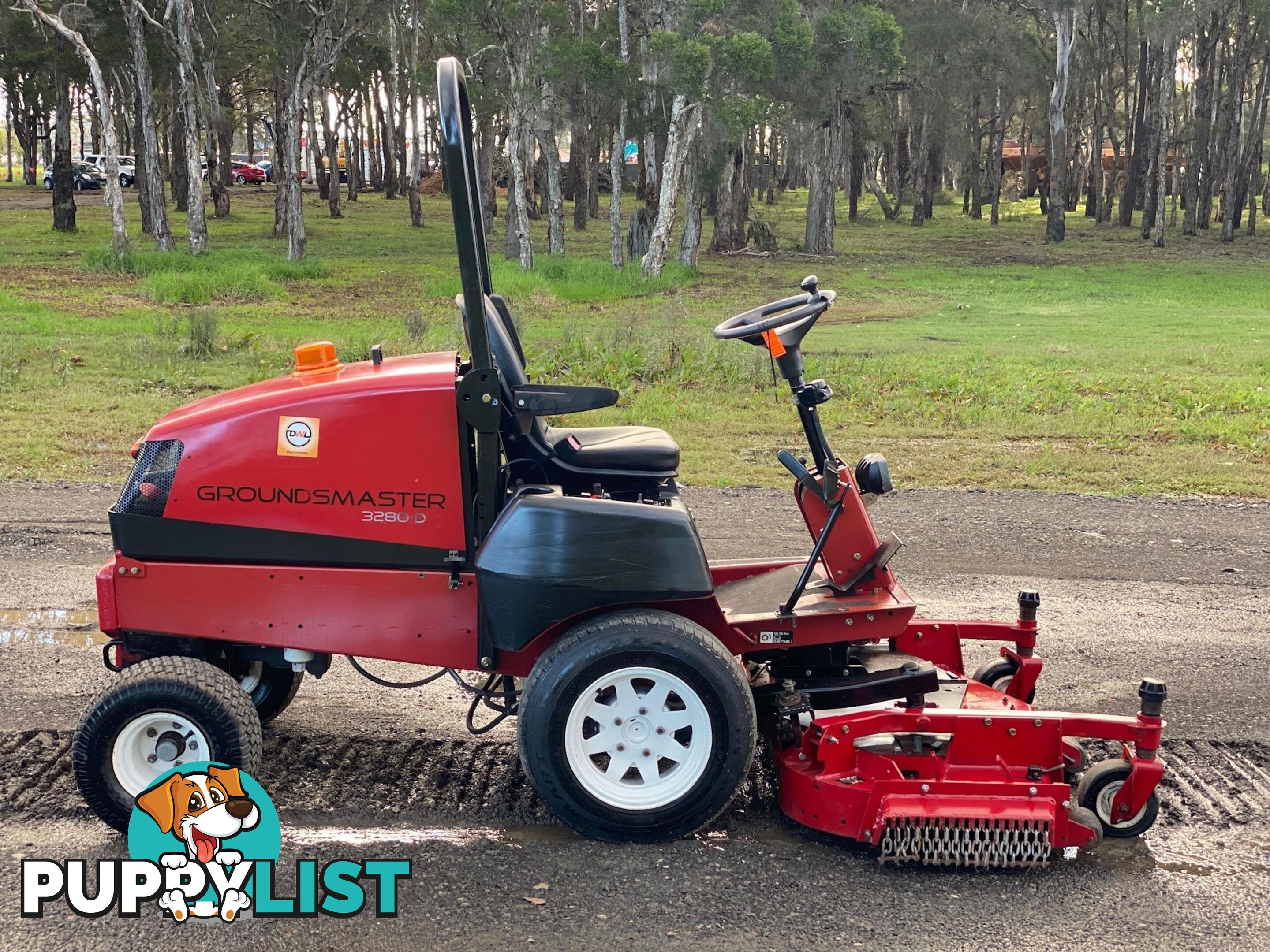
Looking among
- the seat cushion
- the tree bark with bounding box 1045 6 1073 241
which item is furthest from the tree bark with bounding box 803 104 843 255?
the seat cushion

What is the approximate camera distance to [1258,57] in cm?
5422

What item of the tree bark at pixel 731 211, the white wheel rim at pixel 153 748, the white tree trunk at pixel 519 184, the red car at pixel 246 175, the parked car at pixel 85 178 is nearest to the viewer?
the white wheel rim at pixel 153 748

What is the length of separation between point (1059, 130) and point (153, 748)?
126ft

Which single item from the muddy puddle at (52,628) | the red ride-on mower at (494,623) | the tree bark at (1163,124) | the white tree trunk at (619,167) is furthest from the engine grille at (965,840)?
the tree bark at (1163,124)

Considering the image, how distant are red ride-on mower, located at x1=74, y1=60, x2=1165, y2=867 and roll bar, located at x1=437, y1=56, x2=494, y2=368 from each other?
13mm

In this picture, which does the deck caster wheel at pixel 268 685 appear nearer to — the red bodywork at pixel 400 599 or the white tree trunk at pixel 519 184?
the red bodywork at pixel 400 599

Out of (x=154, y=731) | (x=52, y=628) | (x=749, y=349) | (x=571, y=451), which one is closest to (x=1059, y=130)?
(x=749, y=349)

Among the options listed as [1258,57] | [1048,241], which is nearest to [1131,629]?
[1048,241]

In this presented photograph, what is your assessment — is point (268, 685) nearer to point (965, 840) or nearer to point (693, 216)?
point (965, 840)

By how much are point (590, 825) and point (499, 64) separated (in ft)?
98.5

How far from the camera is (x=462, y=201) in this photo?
13.1 feet

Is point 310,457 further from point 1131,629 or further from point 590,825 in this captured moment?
point 1131,629

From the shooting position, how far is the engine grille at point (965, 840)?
13.3 feet

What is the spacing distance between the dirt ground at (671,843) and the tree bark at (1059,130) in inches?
1321
